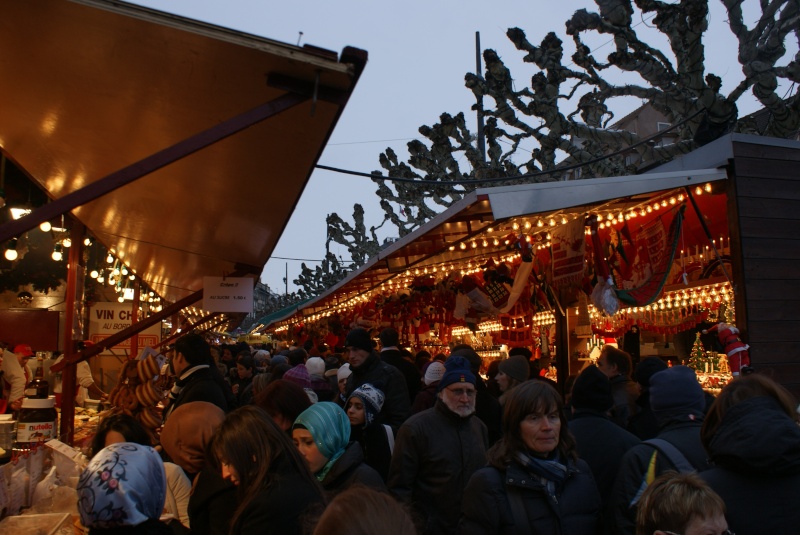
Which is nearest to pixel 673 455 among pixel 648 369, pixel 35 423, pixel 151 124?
pixel 648 369

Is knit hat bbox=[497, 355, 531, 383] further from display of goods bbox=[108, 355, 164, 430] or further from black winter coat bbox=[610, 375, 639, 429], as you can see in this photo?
display of goods bbox=[108, 355, 164, 430]

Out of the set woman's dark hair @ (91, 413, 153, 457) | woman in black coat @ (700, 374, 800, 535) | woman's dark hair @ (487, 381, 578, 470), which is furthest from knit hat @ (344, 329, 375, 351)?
woman in black coat @ (700, 374, 800, 535)

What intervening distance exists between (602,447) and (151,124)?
10.5 feet

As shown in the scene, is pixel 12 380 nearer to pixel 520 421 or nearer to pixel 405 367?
pixel 405 367

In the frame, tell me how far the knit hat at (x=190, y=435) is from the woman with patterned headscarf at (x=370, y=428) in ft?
3.02

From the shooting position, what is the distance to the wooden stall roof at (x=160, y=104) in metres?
3.07

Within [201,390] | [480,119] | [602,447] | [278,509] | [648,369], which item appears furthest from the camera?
[480,119]

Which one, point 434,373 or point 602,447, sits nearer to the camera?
point 602,447

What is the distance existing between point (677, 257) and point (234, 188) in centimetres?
531

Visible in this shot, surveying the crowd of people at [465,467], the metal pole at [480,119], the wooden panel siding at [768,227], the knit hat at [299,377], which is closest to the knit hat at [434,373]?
the knit hat at [299,377]

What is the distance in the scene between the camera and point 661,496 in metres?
2.46

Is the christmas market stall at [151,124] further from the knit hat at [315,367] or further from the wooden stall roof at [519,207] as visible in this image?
the wooden stall roof at [519,207]

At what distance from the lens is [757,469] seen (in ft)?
8.60

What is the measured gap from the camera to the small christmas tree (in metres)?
9.73
